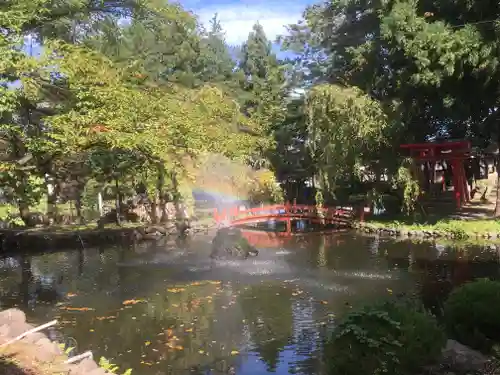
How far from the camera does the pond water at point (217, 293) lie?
9688 mm

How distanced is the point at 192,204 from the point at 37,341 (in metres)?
22.6

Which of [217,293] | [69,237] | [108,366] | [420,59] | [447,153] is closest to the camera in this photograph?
[108,366]

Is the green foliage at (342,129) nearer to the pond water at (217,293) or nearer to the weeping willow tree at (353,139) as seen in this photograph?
the weeping willow tree at (353,139)

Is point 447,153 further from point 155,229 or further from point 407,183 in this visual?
point 155,229

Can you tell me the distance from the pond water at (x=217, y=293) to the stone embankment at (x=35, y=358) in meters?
1.88

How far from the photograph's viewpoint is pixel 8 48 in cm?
1090

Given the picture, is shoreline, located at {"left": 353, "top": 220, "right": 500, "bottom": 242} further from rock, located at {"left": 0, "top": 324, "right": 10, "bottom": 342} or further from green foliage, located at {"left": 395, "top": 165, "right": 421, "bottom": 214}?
rock, located at {"left": 0, "top": 324, "right": 10, "bottom": 342}

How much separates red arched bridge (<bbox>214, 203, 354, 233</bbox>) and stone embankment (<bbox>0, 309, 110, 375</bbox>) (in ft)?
65.3

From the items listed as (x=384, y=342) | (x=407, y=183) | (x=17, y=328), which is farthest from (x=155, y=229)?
(x=384, y=342)

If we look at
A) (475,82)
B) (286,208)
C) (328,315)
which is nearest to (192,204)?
(286,208)

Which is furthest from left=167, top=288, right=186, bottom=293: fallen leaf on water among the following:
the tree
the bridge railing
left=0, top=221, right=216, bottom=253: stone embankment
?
the tree

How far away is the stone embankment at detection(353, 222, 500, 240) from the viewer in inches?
884

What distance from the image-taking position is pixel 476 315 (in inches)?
291

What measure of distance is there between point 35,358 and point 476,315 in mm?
5836
